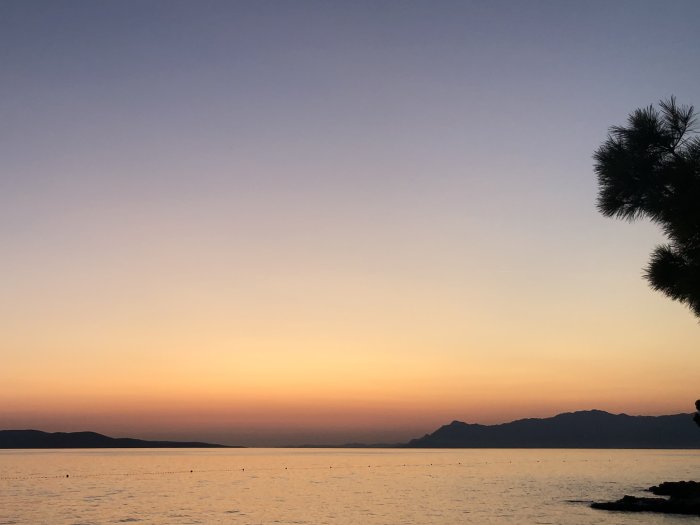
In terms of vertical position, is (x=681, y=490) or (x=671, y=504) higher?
(x=681, y=490)

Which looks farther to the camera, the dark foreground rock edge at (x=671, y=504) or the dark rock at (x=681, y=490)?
the dark rock at (x=681, y=490)

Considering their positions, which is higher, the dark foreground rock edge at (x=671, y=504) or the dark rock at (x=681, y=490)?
the dark rock at (x=681, y=490)

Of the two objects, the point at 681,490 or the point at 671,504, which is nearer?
the point at 671,504

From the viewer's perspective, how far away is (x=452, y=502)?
3127 inches

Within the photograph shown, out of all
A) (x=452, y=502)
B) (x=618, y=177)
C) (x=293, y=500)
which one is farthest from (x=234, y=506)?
(x=618, y=177)

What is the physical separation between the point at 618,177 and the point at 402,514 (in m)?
53.5

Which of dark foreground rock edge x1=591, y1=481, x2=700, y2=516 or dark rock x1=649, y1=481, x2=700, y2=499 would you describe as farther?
dark rock x1=649, y1=481, x2=700, y2=499

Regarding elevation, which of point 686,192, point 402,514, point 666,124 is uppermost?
point 666,124

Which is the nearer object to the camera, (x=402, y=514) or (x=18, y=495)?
(x=402, y=514)

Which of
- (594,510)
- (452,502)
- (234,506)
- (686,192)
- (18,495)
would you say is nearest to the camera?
(686,192)

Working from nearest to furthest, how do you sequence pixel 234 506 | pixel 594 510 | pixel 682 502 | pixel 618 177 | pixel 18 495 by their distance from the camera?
pixel 618 177 < pixel 682 502 < pixel 594 510 < pixel 234 506 < pixel 18 495

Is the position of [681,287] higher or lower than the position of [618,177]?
lower

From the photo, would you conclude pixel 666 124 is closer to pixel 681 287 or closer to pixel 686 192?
pixel 686 192

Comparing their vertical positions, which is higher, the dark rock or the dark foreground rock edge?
the dark rock
